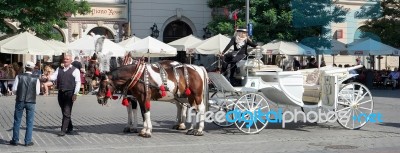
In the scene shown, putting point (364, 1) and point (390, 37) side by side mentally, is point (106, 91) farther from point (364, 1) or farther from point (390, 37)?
point (364, 1)

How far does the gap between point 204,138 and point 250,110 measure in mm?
1114

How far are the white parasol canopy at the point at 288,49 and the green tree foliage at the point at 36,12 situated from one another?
28.7ft

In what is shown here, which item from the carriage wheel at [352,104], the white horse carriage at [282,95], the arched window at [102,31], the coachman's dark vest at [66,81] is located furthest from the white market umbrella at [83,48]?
the carriage wheel at [352,104]

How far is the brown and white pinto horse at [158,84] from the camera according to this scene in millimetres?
11547

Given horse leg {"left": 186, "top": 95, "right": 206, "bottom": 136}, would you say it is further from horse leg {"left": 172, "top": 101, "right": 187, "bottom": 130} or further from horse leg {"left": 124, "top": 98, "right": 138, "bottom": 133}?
horse leg {"left": 124, "top": 98, "right": 138, "bottom": 133}

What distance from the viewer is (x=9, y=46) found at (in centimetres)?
2191

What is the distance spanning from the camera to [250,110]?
39.4 feet

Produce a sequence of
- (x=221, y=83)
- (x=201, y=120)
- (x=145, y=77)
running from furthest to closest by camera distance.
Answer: (x=221, y=83)
(x=201, y=120)
(x=145, y=77)

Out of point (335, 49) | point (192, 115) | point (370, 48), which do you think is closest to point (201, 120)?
point (192, 115)

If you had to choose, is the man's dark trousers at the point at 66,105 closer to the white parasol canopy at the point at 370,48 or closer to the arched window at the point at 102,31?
the white parasol canopy at the point at 370,48

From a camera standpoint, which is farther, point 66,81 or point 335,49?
point 335,49

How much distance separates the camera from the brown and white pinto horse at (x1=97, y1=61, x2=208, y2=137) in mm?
11547

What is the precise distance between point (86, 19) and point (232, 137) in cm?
2134

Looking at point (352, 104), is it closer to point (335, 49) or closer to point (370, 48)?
point (370, 48)
